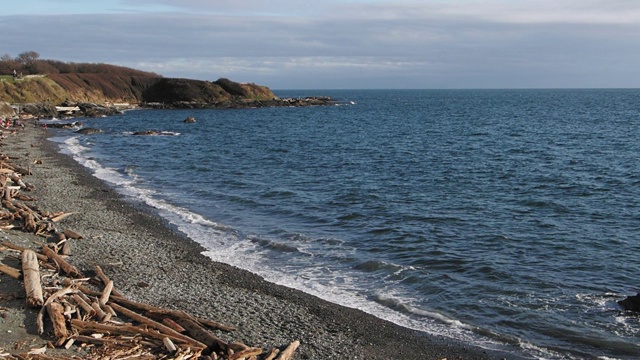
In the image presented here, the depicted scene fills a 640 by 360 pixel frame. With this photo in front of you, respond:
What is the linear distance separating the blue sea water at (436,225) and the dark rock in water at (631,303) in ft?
1.19

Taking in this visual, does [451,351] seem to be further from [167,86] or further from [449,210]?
[167,86]

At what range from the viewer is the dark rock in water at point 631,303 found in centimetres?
1402

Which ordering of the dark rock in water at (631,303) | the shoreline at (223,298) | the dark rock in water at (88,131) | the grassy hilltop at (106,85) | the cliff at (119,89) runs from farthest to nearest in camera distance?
the grassy hilltop at (106,85) < the cliff at (119,89) < the dark rock in water at (88,131) < the dark rock in water at (631,303) < the shoreline at (223,298)

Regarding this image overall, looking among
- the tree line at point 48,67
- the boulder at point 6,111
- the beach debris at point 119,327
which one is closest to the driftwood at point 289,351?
the beach debris at point 119,327

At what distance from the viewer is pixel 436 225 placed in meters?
22.3

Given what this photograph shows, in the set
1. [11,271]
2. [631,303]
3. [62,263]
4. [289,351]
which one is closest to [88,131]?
[62,263]

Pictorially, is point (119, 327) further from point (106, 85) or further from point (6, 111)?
point (106, 85)

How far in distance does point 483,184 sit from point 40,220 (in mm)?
21678

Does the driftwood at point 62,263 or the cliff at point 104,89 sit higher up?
the cliff at point 104,89

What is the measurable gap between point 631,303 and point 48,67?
117m

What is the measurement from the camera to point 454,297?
601 inches

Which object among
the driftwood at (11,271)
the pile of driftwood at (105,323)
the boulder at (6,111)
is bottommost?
the pile of driftwood at (105,323)

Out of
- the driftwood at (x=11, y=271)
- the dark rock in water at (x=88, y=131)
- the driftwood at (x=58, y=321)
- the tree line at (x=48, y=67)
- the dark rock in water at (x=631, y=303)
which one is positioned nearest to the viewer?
the driftwood at (x=58, y=321)

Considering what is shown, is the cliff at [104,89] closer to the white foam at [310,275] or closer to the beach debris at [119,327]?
the white foam at [310,275]
